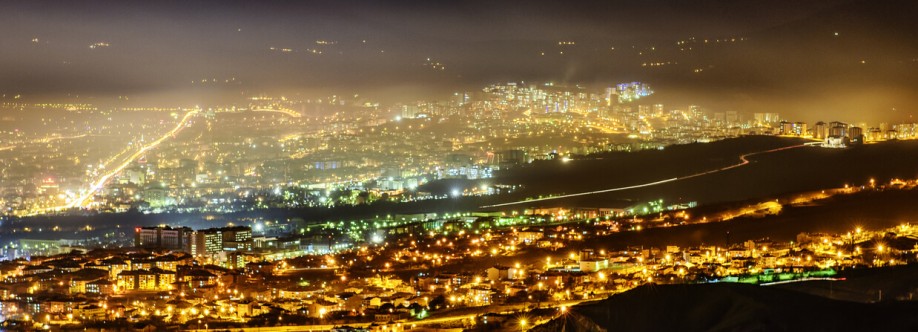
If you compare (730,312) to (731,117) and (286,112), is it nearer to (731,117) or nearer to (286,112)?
(731,117)

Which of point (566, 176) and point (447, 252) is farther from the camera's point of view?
point (566, 176)

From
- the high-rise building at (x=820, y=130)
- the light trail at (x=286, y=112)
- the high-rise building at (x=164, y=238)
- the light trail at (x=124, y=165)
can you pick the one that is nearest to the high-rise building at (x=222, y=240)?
the high-rise building at (x=164, y=238)

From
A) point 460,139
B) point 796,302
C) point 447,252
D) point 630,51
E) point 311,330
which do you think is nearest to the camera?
point 796,302

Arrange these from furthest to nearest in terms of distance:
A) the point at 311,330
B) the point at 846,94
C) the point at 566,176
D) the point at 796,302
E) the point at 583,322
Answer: the point at 846,94 → the point at 566,176 → the point at 311,330 → the point at 583,322 → the point at 796,302

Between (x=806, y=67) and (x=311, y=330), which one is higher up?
(x=806, y=67)

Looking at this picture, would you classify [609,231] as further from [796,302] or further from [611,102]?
[611,102]

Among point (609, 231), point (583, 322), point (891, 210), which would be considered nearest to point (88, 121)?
point (609, 231)

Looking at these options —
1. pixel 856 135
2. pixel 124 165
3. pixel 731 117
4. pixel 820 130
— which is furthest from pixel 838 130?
pixel 124 165

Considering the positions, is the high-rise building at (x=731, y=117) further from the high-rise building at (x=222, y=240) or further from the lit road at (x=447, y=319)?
the lit road at (x=447, y=319)
